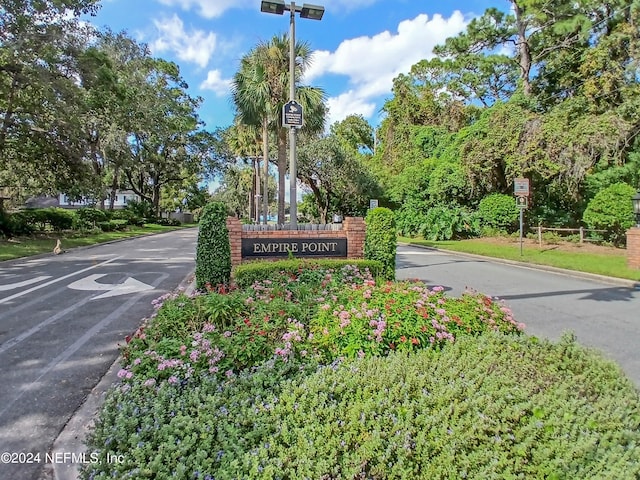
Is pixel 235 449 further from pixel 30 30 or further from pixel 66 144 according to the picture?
pixel 66 144

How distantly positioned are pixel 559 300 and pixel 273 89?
10854 millimetres

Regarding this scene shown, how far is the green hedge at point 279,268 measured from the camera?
6.13 m

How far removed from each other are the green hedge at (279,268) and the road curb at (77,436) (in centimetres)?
262

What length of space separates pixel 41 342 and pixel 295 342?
11.8 feet

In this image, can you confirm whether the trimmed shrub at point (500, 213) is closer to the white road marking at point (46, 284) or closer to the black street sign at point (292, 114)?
the black street sign at point (292, 114)

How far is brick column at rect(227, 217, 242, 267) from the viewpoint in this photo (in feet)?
23.6

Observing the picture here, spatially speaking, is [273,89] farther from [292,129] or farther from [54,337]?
[54,337]

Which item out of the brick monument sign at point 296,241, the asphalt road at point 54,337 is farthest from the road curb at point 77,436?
the brick monument sign at point 296,241

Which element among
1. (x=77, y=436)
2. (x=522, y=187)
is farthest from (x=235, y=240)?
(x=522, y=187)

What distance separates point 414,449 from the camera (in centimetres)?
213

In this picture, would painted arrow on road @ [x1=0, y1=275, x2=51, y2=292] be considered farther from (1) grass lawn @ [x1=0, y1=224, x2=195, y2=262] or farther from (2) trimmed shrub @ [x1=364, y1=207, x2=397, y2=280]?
(2) trimmed shrub @ [x1=364, y1=207, x2=397, y2=280]

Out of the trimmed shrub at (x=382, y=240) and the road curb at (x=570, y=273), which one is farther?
the road curb at (x=570, y=273)

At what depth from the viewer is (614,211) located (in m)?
15.6

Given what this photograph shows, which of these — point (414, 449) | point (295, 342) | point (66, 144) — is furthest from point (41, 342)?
point (66, 144)
